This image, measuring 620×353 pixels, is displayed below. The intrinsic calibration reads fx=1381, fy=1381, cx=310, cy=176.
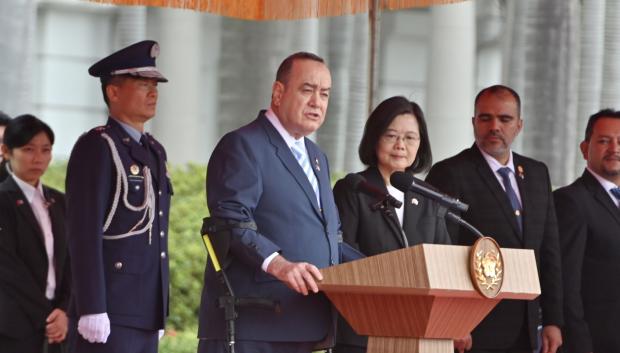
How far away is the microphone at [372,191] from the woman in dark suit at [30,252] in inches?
102

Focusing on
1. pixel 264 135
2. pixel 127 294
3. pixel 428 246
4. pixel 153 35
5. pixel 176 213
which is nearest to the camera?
pixel 428 246

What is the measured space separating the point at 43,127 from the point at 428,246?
3516mm

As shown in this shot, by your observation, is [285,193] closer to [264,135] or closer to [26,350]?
[264,135]

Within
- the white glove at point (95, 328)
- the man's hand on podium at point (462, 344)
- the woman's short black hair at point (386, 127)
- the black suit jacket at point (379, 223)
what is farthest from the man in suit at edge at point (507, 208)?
the white glove at point (95, 328)

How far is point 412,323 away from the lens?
4.93 m

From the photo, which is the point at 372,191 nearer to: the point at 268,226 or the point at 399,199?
the point at 268,226

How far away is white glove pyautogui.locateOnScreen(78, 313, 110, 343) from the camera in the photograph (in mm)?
5801

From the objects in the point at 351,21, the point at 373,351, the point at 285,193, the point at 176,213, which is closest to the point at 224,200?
the point at 285,193

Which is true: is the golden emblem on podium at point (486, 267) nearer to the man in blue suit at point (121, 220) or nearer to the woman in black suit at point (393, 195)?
the woman in black suit at point (393, 195)

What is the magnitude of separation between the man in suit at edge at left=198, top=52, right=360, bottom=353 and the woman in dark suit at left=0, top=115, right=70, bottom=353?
7.49 ft

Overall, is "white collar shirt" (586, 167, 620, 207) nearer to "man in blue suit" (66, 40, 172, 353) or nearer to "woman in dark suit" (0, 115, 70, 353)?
"man in blue suit" (66, 40, 172, 353)

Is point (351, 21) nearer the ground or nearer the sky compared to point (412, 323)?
nearer the sky

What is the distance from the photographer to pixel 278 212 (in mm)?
5355

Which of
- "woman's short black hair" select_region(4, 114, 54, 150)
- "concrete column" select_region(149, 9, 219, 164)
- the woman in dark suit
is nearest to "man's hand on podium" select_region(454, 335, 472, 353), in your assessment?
the woman in dark suit
